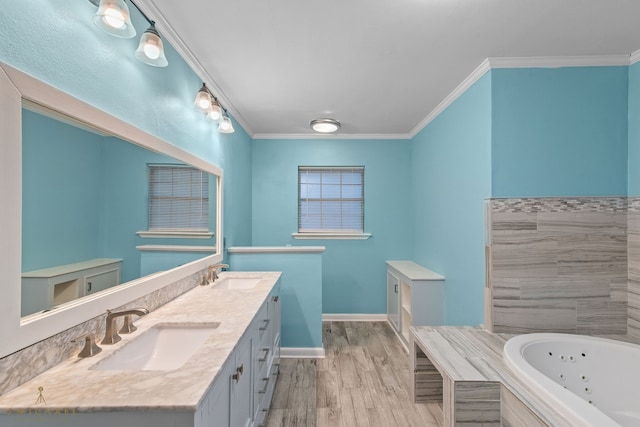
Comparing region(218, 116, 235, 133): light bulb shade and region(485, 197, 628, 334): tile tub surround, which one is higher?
region(218, 116, 235, 133): light bulb shade

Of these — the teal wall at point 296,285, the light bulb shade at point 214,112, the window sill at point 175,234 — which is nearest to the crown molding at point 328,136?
the light bulb shade at point 214,112

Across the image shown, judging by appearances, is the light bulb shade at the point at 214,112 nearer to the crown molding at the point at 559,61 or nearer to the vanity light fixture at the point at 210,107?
the vanity light fixture at the point at 210,107

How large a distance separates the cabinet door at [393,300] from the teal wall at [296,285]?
1.09 m

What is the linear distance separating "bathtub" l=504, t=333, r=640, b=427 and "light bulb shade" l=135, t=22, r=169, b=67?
7.97 feet

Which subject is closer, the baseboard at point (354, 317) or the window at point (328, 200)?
the baseboard at point (354, 317)

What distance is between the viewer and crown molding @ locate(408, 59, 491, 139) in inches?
82.7

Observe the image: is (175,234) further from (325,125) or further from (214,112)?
(325,125)

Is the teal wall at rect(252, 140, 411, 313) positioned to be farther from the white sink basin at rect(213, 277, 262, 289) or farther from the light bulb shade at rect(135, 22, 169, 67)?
the light bulb shade at rect(135, 22, 169, 67)

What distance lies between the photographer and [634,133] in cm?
197

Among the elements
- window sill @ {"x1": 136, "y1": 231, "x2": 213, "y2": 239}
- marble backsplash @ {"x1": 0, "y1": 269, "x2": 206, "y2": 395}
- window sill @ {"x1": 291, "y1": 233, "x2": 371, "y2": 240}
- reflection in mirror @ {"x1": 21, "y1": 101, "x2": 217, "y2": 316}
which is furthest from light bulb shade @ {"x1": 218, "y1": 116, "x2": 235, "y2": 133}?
window sill @ {"x1": 291, "y1": 233, "x2": 371, "y2": 240}

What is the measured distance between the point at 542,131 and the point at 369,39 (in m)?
1.41

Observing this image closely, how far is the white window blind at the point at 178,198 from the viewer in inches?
61.2

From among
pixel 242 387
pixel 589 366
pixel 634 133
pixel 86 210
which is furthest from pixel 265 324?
pixel 634 133

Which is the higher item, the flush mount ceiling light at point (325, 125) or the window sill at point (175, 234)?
the flush mount ceiling light at point (325, 125)
